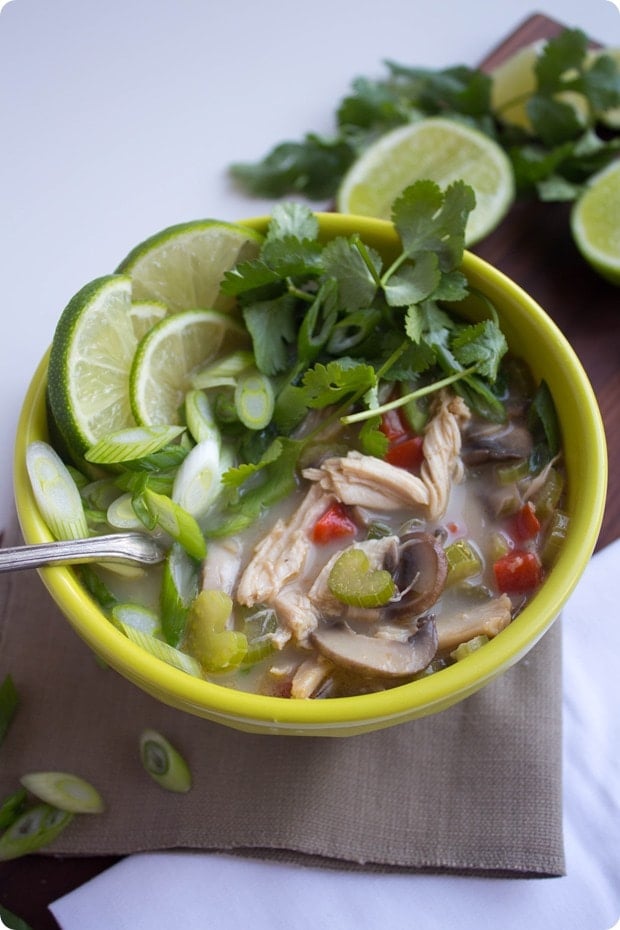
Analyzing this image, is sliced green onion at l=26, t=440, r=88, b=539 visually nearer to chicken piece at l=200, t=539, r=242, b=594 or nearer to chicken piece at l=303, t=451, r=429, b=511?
chicken piece at l=200, t=539, r=242, b=594

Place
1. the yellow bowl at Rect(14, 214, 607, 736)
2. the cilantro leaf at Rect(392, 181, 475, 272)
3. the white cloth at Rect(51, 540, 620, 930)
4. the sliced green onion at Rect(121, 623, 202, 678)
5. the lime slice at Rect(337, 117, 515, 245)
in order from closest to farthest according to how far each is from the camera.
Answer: the yellow bowl at Rect(14, 214, 607, 736), the sliced green onion at Rect(121, 623, 202, 678), the white cloth at Rect(51, 540, 620, 930), the cilantro leaf at Rect(392, 181, 475, 272), the lime slice at Rect(337, 117, 515, 245)

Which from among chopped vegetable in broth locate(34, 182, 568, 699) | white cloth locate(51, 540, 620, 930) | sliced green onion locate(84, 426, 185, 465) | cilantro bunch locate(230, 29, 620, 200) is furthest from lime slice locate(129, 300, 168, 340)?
white cloth locate(51, 540, 620, 930)

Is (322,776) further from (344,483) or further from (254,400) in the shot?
(254,400)

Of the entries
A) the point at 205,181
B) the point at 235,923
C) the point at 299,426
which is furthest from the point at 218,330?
the point at 235,923

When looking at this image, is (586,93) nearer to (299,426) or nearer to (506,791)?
(299,426)

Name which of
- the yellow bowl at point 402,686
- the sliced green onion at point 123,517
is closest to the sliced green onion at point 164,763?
the yellow bowl at point 402,686

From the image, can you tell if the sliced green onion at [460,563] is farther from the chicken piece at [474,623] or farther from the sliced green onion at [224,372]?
the sliced green onion at [224,372]

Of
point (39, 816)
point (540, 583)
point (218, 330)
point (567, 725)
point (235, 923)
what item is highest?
point (218, 330)
